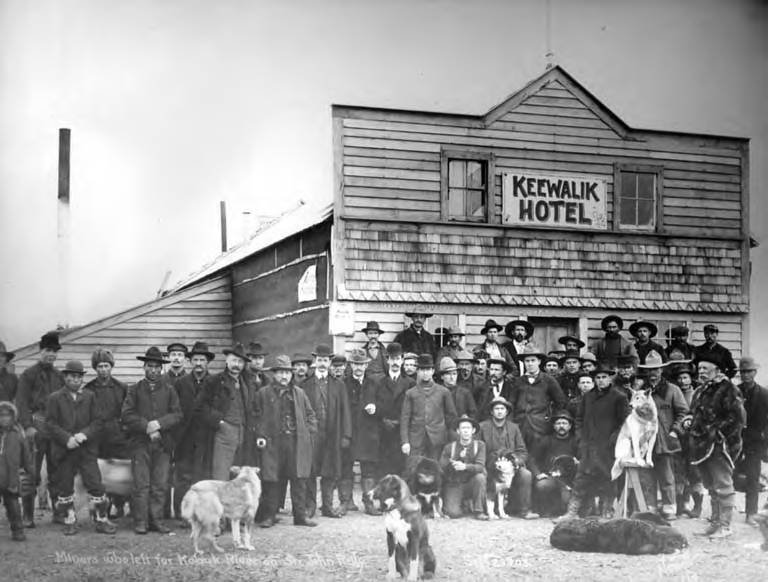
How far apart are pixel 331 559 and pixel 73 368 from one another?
2488 millimetres

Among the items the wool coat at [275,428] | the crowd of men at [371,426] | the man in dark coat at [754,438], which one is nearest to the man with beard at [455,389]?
the crowd of men at [371,426]

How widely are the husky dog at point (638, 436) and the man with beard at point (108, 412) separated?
4167mm

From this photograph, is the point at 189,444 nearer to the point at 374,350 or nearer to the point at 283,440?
the point at 283,440

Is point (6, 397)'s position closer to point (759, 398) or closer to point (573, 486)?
point (573, 486)

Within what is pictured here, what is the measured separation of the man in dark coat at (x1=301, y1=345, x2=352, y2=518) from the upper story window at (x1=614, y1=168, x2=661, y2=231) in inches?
175

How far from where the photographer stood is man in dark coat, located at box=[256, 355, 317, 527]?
293 inches

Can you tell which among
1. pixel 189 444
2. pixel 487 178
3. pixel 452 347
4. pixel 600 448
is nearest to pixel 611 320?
→ pixel 452 347

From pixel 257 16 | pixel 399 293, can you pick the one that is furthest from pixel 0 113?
pixel 399 293

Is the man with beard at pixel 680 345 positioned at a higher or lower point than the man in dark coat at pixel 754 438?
higher

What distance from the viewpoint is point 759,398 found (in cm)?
788

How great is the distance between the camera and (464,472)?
7949 mm

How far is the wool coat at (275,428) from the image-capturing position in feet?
24.5

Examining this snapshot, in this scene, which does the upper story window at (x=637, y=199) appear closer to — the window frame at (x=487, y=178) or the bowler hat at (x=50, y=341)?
the window frame at (x=487, y=178)

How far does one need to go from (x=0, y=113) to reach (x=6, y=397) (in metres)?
2.21
